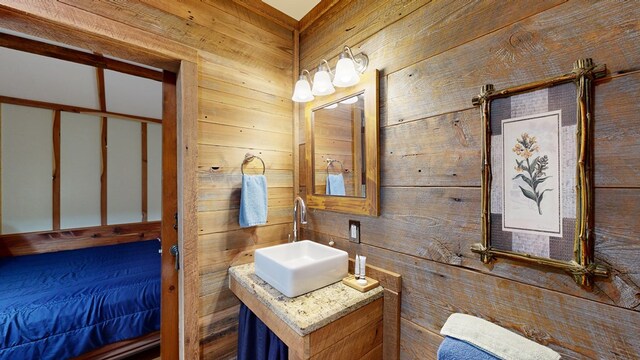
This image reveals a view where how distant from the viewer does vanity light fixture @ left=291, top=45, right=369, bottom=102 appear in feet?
4.18

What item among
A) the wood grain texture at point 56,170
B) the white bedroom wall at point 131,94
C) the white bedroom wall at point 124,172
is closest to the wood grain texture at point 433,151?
the white bedroom wall at point 131,94

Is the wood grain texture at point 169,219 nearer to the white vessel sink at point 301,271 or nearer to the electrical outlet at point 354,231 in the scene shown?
the white vessel sink at point 301,271

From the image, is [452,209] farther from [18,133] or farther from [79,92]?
[18,133]

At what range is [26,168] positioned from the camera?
9.74 ft

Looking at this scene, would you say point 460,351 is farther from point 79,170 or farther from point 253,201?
point 79,170

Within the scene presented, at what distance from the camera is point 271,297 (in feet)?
3.60

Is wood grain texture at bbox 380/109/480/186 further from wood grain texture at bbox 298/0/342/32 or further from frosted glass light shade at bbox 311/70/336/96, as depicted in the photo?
wood grain texture at bbox 298/0/342/32

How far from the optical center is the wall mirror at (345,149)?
1.23 metres

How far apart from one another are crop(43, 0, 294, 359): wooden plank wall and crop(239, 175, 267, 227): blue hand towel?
0.08m

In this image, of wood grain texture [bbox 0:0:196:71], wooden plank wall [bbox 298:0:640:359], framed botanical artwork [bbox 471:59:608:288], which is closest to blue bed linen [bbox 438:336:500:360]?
wooden plank wall [bbox 298:0:640:359]

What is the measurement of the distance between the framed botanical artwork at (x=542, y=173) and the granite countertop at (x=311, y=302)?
20.9 inches

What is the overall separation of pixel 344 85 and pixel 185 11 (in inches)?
36.6

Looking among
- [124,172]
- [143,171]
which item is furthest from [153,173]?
[124,172]

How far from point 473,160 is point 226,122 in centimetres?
126
